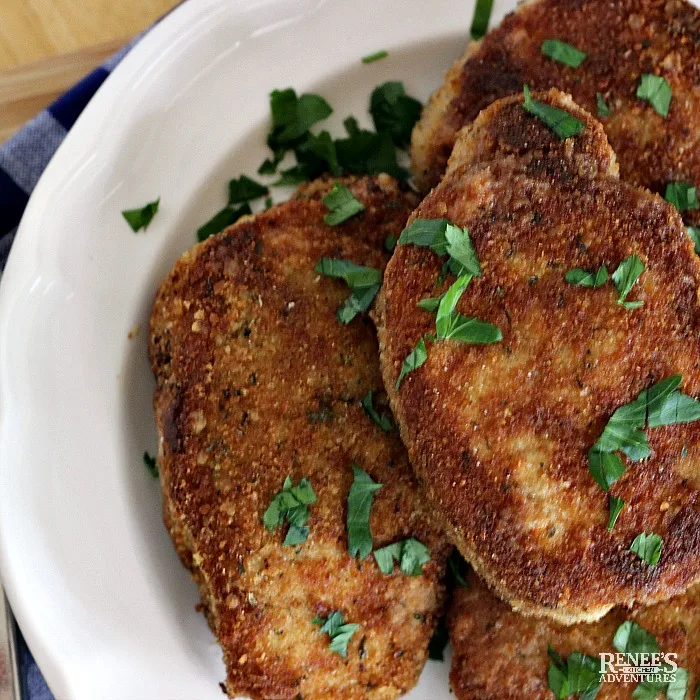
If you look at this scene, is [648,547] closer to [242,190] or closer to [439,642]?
[439,642]

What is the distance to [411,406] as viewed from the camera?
1.58 meters

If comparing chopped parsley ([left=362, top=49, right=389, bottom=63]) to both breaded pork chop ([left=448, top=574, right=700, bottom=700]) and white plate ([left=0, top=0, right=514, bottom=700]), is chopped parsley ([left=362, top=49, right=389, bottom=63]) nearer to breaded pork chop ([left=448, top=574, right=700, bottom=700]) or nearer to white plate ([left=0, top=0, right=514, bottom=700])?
white plate ([left=0, top=0, right=514, bottom=700])

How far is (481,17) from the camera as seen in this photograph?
2.11 m

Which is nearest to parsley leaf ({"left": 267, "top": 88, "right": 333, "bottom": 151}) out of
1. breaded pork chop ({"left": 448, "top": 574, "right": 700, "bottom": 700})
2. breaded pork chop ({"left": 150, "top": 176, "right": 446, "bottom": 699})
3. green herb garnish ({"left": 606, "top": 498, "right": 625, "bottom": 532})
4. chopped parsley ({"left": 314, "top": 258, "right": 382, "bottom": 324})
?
breaded pork chop ({"left": 150, "top": 176, "right": 446, "bottom": 699})

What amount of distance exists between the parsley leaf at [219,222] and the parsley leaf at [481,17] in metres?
0.91

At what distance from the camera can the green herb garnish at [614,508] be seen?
60.1 inches

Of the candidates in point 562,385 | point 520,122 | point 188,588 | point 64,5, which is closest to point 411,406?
point 562,385

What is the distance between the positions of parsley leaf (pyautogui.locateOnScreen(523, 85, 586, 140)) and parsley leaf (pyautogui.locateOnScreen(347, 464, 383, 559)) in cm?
99

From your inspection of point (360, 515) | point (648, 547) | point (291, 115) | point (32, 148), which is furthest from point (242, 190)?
point (648, 547)

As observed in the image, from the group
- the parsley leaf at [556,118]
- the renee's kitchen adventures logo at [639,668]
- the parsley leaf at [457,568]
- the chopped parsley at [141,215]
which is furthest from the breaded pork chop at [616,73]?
the renee's kitchen adventures logo at [639,668]

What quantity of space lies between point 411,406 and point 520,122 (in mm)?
762

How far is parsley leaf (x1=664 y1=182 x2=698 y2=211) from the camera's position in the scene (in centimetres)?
188

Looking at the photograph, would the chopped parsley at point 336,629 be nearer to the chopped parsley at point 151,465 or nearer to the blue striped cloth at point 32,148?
the chopped parsley at point 151,465

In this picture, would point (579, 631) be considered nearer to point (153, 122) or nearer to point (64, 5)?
point (153, 122)
